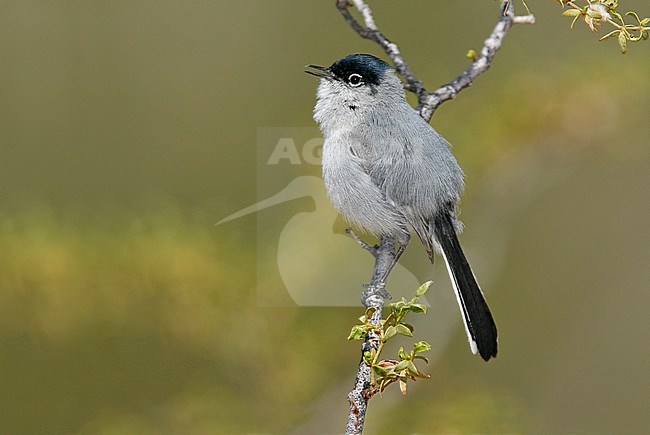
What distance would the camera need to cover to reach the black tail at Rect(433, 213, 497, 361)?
6.70 ft

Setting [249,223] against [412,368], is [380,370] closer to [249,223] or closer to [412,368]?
[412,368]

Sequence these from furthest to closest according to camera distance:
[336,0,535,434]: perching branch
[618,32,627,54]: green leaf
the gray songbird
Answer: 1. the gray songbird
2. [336,0,535,434]: perching branch
3. [618,32,627,54]: green leaf

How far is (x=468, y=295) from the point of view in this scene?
7.15ft

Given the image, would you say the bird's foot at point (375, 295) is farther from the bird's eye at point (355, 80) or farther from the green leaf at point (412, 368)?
the bird's eye at point (355, 80)

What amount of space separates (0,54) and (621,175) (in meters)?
3.09

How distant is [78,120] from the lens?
12.9 ft

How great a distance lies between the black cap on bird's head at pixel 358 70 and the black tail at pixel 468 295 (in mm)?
482

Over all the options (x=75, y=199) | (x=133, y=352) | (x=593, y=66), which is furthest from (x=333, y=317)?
(x=75, y=199)

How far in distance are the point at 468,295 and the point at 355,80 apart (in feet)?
2.55

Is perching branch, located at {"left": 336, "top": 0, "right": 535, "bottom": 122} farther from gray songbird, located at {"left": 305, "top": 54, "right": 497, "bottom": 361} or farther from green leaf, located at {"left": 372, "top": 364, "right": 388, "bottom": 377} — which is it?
Answer: green leaf, located at {"left": 372, "top": 364, "right": 388, "bottom": 377}

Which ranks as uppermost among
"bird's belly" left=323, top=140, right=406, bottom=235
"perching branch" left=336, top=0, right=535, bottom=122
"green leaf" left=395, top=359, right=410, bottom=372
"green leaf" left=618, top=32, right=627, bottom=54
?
"green leaf" left=618, top=32, right=627, bottom=54

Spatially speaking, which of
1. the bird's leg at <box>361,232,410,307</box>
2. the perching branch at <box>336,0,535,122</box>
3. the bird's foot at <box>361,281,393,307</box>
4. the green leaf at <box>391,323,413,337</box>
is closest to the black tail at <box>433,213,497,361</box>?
the bird's leg at <box>361,232,410,307</box>

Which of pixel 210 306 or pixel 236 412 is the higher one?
pixel 210 306

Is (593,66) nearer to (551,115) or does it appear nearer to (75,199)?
(551,115)
